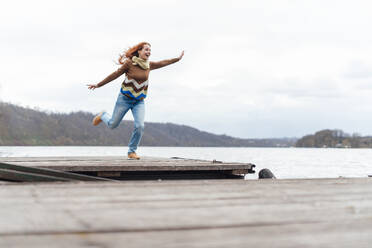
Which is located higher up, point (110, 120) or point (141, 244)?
point (110, 120)

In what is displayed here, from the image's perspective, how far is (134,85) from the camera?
29.7 ft

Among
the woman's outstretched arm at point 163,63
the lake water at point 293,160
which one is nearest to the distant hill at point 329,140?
the lake water at point 293,160

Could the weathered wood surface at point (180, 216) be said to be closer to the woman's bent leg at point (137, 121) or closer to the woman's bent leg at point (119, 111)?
the woman's bent leg at point (137, 121)

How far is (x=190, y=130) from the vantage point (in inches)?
6914

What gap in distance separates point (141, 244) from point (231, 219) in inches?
21.7

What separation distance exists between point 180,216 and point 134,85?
23.8 feet

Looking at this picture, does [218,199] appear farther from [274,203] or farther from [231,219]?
[231,219]

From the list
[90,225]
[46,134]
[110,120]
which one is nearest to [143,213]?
[90,225]

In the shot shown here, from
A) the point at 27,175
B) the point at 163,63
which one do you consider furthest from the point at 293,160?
the point at 27,175

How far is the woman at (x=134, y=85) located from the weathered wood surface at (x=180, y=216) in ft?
20.1

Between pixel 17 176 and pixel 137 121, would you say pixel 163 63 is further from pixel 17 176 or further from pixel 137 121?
pixel 17 176

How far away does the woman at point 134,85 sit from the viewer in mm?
9016

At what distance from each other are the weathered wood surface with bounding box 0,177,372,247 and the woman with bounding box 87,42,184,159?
6.13 meters

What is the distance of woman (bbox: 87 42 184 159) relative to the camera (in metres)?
9.02
